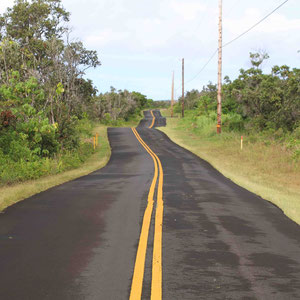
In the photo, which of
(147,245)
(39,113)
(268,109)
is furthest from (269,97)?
(147,245)

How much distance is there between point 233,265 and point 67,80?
71.8 feet

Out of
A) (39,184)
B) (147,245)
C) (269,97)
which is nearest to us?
(147,245)

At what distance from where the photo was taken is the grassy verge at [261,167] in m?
12.0

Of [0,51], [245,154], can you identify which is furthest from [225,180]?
[0,51]

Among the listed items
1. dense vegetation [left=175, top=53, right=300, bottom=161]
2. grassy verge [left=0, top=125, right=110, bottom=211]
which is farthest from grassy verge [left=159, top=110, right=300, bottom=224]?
grassy verge [left=0, top=125, right=110, bottom=211]

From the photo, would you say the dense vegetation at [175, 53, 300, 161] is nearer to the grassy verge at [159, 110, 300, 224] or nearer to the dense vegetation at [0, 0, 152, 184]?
the grassy verge at [159, 110, 300, 224]

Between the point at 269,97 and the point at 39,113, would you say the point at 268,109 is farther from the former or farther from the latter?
the point at 39,113

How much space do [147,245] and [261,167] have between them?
14481 mm

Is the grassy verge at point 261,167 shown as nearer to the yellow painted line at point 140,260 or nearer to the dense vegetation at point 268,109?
the dense vegetation at point 268,109

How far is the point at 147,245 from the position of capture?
250 inches

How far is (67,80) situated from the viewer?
83.4 feet

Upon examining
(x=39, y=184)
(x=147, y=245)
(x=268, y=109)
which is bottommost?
(x=39, y=184)

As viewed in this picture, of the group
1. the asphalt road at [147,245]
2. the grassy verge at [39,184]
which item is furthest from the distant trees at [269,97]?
the asphalt road at [147,245]

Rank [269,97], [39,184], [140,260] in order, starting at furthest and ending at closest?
[269,97] → [39,184] → [140,260]
